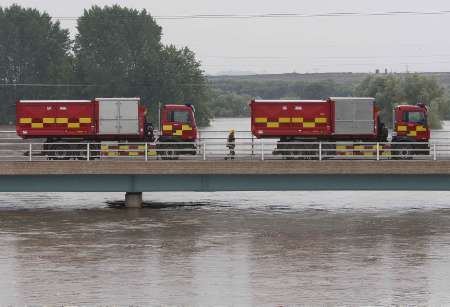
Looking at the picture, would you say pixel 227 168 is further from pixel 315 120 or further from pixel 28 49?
pixel 28 49

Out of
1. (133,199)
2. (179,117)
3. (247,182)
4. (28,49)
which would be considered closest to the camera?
(247,182)

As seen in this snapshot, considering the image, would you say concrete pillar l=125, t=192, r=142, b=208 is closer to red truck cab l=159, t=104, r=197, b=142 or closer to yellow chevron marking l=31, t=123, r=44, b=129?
yellow chevron marking l=31, t=123, r=44, b=129

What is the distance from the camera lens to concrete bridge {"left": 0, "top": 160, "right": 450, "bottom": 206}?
45.4 m

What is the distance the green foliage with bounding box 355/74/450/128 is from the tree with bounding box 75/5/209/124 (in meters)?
27.8

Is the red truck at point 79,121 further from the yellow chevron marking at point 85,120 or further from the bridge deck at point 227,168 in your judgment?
the bridge deck at point 227,168

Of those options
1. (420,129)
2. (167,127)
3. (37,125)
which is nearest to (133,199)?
(37,125)

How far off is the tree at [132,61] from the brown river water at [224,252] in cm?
10614

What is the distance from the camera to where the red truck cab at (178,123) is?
5572 centimetres

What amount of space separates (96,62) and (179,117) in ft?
368

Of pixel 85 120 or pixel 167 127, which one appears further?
pixel 167 127

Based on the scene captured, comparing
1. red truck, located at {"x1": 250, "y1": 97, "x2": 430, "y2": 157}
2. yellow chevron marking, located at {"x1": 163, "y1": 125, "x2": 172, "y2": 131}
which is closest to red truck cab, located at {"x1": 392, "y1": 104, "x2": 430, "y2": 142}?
red truck, located at {"x1": 250, "y1": 97, "x2": 430, "y2": 157}

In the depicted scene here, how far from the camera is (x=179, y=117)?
5594 centimetres

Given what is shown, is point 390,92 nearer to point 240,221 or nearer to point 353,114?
point 353,114

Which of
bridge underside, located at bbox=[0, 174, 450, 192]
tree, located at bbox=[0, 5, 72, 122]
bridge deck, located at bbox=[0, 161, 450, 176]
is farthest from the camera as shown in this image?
tree, located at bbox=[0, 5, 72, 122]
